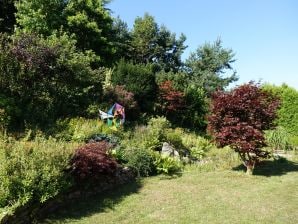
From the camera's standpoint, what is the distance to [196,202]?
832cm

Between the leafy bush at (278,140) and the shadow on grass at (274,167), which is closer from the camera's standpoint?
the shadow on grass at (274,167)

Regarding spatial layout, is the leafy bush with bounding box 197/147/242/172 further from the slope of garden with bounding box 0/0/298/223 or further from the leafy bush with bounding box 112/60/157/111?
the leafy bush with bounding box 112/60/157/111

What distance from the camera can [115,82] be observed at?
661 inches

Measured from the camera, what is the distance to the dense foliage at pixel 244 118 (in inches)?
421

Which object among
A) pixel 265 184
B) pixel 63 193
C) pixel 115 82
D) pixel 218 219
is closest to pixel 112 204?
pixel 63 193

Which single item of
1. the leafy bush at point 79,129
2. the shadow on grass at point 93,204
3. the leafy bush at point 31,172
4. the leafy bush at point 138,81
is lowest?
the shadow on grass at point 93,204

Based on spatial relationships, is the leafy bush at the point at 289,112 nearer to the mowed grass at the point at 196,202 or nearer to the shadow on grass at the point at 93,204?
the mowed grass at the point at 196,202

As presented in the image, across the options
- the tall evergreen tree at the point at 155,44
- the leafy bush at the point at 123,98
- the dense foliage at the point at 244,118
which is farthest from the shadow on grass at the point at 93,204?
the tall evergreen tree at the point at 155,44

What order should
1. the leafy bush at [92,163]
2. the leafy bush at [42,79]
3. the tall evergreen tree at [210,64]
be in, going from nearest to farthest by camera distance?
the leafy bush at [92,163] → the leafy bush at [42,79] → the tall evergreen tree at [210,64]

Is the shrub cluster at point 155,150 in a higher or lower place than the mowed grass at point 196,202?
higher

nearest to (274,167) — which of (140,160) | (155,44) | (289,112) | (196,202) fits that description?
(140,160)

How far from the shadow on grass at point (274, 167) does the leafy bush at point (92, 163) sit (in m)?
4.84

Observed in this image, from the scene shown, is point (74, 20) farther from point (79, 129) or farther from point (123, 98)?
point (79, 129)

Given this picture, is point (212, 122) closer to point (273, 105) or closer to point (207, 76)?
point (273, 105)
